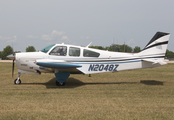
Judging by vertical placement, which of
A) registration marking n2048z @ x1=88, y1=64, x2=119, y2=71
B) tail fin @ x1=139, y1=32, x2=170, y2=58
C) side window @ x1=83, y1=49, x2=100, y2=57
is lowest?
registration marking n2048z @ x1=88, y1=64, x2=119, y2=71

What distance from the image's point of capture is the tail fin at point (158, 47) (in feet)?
29.8

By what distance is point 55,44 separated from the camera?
8.67m

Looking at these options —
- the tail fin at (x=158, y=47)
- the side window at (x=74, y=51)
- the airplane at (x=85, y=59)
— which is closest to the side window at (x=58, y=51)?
the airplane at (x=85, y=59)

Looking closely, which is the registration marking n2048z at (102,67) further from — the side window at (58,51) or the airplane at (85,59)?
the side window at (58,51)

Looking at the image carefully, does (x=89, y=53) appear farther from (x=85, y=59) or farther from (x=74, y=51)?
(x=74, y=51)

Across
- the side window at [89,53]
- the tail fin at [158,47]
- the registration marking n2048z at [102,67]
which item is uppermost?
the tail fin at [158,47]

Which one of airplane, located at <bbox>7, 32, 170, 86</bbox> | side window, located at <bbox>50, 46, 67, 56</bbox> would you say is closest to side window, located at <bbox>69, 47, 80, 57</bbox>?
airplane, located at <bbox>7, 32, 170, 86</bbox>

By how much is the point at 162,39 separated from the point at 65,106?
679cm

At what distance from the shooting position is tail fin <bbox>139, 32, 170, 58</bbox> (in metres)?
9.08

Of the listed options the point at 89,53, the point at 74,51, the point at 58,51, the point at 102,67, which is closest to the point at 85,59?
the point at 89,53

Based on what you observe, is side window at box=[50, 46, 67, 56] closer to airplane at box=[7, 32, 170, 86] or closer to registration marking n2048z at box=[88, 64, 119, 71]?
airplane at box=[7, 32, 170, 86]

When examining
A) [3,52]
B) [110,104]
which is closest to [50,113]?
[110,104]

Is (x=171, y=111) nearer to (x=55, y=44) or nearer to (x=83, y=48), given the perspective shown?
(x=83, y=48)

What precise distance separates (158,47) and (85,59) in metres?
4.17
